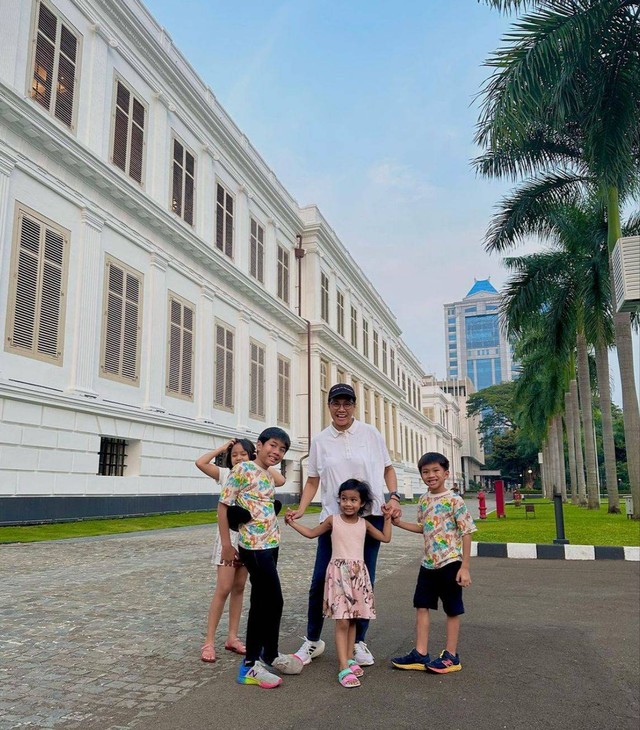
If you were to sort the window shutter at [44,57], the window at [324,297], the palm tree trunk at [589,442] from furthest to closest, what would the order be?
1. the window at [324,297]
2. the palm tree trunk at [589,442]
3. the window shutter at [44,57]

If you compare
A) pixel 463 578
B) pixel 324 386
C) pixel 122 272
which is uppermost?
pixel 122 272

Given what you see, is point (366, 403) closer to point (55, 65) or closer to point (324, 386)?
point (324, 386)

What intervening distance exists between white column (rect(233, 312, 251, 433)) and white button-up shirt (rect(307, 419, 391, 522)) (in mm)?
19506

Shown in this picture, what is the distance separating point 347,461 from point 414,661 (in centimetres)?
123

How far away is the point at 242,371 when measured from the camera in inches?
955

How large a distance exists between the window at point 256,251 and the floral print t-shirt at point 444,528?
73.0 feet

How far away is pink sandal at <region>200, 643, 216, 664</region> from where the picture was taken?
3926mm

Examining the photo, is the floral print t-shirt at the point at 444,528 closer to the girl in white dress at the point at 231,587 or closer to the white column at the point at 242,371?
the girl in white dress at the point at 231,587

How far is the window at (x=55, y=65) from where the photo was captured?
46.9 ft

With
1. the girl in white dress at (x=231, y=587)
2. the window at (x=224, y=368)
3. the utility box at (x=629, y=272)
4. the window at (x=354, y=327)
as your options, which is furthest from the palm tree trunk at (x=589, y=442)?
the girl in white dress at (x=231, y=587)

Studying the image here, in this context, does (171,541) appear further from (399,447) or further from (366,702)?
(399,447)

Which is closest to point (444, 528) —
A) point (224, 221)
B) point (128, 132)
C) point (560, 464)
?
point (128, 132)

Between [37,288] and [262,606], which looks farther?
[37,288]

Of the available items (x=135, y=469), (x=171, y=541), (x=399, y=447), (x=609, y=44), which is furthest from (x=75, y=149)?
(x=399, y=447)
